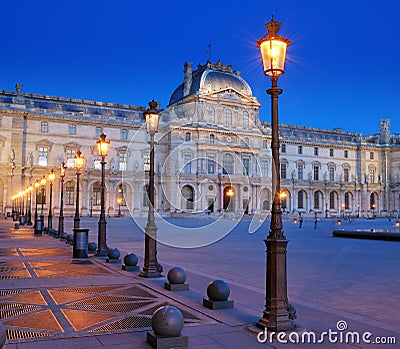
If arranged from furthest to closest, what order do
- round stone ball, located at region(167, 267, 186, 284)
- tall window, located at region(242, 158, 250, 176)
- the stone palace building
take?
tall window, located at region(242, 158, 250, 176) < the stone palace building < round stone ball, located at region(167, 267, 186, 284)

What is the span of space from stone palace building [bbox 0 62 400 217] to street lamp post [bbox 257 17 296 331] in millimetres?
53946

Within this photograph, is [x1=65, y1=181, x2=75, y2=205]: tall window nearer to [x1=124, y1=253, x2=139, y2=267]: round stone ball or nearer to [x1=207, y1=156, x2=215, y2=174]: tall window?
[x1=207, y1=156, x2=215, y2=174]: tall window

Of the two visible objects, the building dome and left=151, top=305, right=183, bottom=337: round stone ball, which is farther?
the building dome

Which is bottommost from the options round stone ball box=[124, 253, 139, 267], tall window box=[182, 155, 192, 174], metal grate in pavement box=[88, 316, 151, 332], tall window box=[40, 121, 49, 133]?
metal grate in pavement box=[88, 316, 151, 332]

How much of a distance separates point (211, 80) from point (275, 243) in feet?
205

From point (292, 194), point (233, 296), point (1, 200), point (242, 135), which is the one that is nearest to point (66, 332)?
point (233, 296)

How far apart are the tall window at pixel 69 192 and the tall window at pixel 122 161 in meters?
7.04

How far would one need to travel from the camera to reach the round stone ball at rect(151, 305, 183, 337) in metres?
5.70

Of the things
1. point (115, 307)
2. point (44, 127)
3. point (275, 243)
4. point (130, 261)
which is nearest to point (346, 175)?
point (44, 127)

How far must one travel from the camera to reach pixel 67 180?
5959 centimetres

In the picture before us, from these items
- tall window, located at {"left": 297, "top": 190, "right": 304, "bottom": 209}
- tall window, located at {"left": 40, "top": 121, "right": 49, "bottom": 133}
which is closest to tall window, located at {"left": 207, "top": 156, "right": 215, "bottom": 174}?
tall window, located at {"left": 297, "top": 190, "right": 304, "bottom": 209}

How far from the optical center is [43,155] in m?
59.5

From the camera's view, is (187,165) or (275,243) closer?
(275,243)

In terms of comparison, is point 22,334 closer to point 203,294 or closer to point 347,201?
point 203,294
